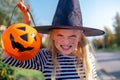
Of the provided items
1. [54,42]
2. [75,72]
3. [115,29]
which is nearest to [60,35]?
[54,42]

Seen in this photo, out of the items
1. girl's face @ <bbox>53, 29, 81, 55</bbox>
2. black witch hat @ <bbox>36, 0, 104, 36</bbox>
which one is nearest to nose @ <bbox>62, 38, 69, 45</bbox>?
girl's face @ <bbox>53, 29, 81, 55</bbox>

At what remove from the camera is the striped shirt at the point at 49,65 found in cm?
339

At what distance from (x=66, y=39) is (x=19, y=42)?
44 centimetres

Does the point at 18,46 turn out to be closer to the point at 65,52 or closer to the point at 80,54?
the point at 65,52

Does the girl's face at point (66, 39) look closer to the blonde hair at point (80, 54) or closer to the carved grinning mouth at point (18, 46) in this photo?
the blonde hair at point (80, 54)

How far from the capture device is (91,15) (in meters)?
3.40

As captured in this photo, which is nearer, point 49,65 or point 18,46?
point 18,46

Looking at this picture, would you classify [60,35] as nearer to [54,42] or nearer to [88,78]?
[54,42]

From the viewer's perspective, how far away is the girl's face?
3396mm

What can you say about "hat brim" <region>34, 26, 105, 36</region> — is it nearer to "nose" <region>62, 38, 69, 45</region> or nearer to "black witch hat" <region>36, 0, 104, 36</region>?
"black witch hat" <region>36, 0, 104, 36</region>

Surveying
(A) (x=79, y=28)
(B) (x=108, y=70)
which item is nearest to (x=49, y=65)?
(A) (x=79, y=28)

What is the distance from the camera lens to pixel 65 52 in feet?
11.4

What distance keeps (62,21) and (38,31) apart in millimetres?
320

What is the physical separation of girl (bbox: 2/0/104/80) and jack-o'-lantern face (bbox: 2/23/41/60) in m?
0.14
